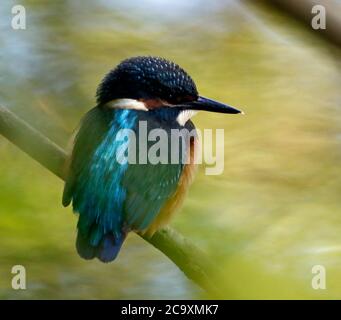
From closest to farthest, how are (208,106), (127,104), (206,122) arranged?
1. (127,104)
2. (208,106)
3. (206,122)

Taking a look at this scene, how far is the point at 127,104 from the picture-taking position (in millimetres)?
2062

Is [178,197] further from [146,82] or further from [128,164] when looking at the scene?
[146,82]

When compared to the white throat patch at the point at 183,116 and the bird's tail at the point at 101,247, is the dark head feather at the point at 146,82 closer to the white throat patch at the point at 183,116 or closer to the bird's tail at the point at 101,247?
the white throat patch at the point at 183,116

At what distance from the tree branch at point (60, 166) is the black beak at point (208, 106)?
1.25 feet

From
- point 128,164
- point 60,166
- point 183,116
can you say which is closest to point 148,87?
point 183,116

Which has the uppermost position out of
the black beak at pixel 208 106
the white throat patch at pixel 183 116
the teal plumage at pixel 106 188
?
the black beak at pixel 208 106

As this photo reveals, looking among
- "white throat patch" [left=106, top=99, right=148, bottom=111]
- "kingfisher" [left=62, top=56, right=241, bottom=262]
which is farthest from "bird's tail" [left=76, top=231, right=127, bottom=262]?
"white throat patch" [left=106, top=99, right=148, bottom=111]

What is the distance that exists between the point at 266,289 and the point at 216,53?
1.38 metres

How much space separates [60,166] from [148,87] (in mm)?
371

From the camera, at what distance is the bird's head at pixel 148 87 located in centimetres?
210

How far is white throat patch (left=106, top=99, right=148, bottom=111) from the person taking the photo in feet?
6.75

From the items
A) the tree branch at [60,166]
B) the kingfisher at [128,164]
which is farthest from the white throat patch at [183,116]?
the tree branch at [60,166]

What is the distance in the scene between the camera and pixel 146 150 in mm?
2029

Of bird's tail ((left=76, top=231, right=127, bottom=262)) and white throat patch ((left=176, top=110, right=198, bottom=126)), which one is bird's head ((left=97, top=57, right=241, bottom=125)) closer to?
white throat patch ((left=176, top=110, right=198, bottom=126))
